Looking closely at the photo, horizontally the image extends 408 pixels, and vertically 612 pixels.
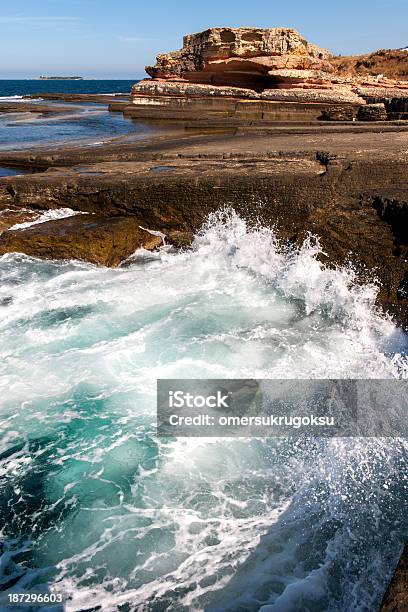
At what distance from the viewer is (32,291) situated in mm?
5746

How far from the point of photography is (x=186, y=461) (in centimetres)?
346

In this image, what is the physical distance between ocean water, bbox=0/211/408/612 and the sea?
0.04ft

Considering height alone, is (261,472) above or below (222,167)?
below

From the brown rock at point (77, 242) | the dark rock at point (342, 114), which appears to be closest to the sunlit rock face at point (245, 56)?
the dark rock at point (342, 114)

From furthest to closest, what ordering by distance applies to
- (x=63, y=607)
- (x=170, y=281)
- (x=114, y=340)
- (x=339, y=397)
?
(x=170, y=281) < (x=114, y=340) < (x=339, y=397) < (x=63, y=607)

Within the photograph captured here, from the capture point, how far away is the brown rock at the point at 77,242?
249 inches

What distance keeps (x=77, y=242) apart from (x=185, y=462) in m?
3.90

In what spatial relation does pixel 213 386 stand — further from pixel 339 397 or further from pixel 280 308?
pixel 280 308

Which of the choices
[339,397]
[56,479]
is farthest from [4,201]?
[339,397]

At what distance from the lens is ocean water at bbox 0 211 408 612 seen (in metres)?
2.65

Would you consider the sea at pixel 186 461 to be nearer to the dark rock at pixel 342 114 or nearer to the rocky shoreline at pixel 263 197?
the rocky shoreline at pixel 263 197

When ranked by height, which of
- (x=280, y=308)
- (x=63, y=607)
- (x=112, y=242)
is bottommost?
(x=63, y=607)

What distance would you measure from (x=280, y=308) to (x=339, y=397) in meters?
1.65

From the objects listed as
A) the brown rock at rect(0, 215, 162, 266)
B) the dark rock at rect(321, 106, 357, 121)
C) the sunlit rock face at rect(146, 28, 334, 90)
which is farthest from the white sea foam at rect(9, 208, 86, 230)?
the sunlit rock face at rect(146, 28, 334, 90)
